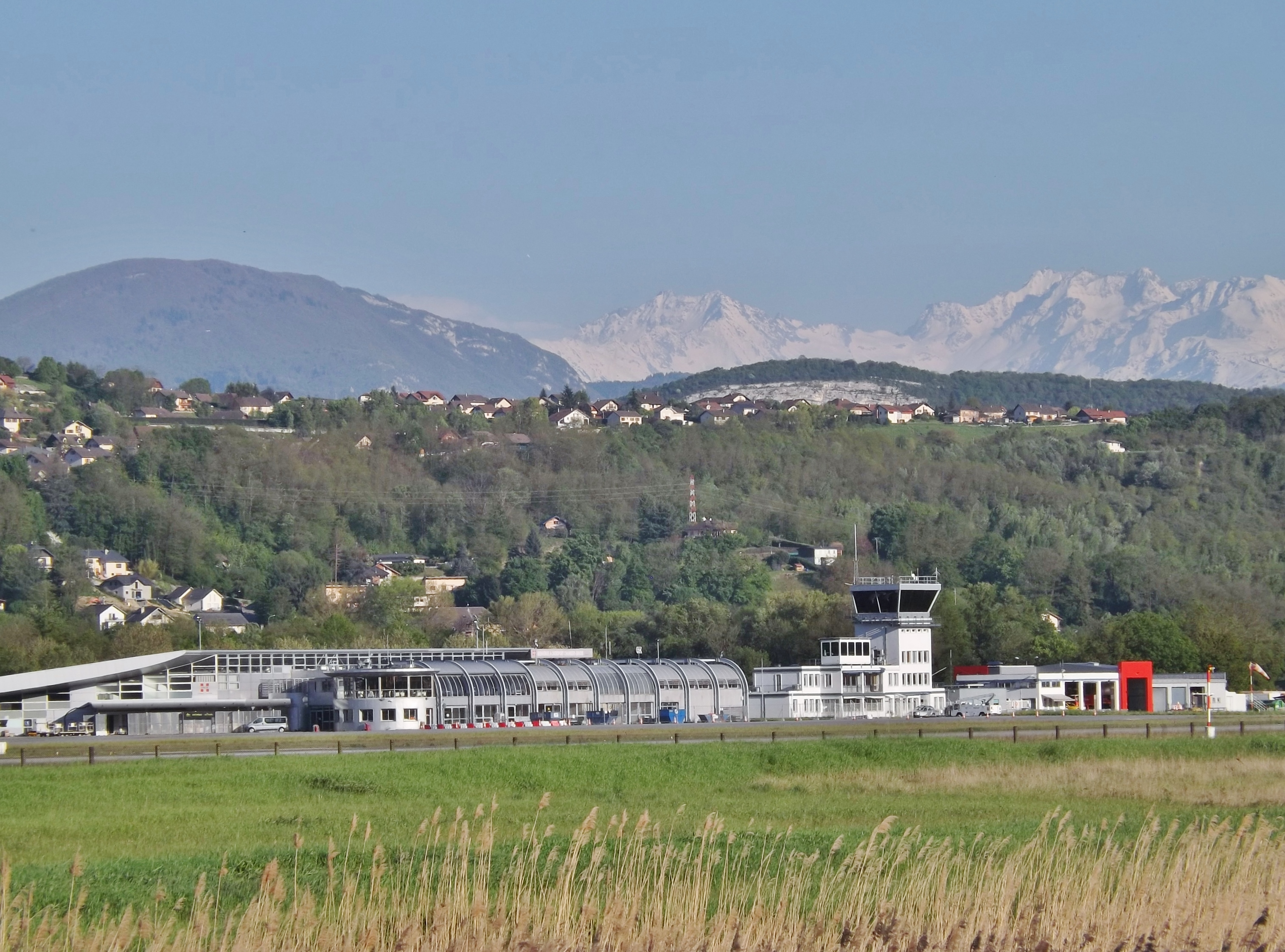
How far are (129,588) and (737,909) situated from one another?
565ft

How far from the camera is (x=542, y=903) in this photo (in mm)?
20281

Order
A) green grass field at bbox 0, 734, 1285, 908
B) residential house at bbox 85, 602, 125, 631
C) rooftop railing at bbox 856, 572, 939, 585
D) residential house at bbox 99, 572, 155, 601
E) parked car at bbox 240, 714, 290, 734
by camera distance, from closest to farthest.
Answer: green grass field at bbox 0, 734, 1285, 908, parked car at bbox 240, 714, 290, 734, rooftop railing at bbox 856, 572, 939, 585, residential house at bbox 85, 602, 125, 631, residential house at bbox 99, 572, 155, 601

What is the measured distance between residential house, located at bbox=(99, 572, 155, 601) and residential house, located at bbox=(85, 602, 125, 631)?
10.0 metres

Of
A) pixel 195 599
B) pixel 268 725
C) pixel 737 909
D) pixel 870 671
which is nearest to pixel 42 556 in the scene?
pixel 195 599

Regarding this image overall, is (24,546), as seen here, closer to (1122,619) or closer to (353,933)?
(1122,619)

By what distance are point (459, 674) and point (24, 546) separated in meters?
102

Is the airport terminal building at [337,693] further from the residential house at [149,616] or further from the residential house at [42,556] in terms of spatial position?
the residential house at [42,556]

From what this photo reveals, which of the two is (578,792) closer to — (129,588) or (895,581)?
(895,581)

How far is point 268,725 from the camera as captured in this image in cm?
9600

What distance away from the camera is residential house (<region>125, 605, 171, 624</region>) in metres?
162

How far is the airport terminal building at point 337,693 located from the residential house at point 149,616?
56.5 meters

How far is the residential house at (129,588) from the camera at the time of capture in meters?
182

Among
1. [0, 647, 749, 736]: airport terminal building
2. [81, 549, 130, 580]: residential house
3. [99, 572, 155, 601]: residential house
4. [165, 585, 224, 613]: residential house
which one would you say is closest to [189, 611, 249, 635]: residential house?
[165, 585, 224, 613]: residential house

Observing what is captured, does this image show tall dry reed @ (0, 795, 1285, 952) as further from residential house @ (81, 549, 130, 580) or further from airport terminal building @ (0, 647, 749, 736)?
residential house @ (81, 549, 130, 580)
